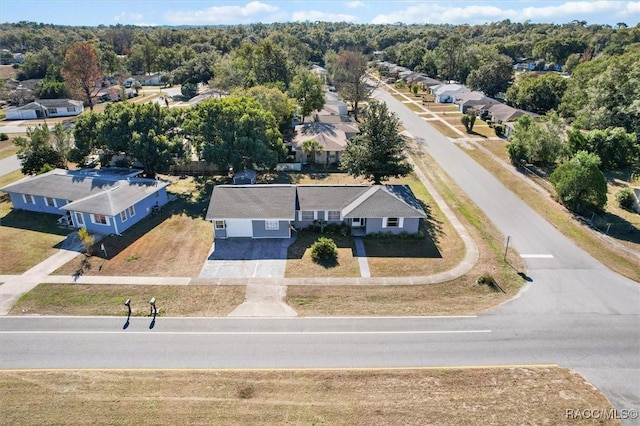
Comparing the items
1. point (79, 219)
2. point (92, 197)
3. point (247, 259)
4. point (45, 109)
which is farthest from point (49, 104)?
point (247, 259)

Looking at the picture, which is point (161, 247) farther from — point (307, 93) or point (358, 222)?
point (307, 93)

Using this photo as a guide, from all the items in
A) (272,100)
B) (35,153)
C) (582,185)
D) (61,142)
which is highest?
(272,100)

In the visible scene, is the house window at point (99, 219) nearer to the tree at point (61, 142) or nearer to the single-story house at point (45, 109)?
the tree at point (61, 142)

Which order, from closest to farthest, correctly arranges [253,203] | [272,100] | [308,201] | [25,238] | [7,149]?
[25,238] < [253,203] < [308,201] < [272,100] < [7,149]

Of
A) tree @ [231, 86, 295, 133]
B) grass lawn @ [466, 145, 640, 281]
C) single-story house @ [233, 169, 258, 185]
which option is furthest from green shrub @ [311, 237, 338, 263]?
tree @ [231, 86, 295, 133]

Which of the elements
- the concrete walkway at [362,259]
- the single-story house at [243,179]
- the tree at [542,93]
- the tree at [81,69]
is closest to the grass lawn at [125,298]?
the concrete walkway at [362,259]

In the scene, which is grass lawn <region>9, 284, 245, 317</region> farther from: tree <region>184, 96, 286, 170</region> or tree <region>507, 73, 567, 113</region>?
tree <region>507, 73, 567, 113</region>
